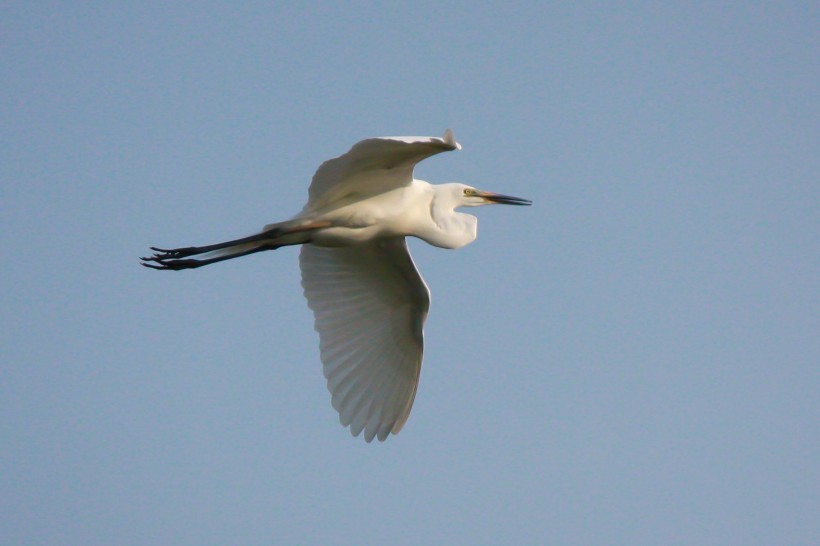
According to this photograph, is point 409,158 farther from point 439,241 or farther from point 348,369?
point 348,369

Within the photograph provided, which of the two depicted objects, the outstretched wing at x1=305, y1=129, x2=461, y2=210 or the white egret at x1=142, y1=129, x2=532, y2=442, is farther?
the white egret at x1=142, y1=129, x2=532, y2=442

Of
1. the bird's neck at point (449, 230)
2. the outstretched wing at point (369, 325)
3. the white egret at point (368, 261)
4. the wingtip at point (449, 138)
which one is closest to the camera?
the wingtip at point (449, 138)

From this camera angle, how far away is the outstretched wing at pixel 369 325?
9836mm

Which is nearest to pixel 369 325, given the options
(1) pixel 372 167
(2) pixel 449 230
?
(2) pixel 449 230

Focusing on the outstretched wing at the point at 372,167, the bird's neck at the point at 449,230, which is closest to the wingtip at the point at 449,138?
the outstretched wing at the point at 372,167

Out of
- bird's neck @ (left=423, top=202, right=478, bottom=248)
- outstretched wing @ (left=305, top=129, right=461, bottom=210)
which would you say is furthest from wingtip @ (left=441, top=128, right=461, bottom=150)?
bird's neck @ (left=423, top=202, right=478, bottom=248)

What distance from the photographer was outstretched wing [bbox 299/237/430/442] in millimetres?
9836

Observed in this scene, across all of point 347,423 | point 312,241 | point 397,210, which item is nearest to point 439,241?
point 397,210

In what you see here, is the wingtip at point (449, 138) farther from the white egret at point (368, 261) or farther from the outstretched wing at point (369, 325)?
the outstretched wing at point (369, 325)

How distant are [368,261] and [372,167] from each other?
1505 mm

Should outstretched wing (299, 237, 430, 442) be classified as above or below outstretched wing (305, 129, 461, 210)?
below

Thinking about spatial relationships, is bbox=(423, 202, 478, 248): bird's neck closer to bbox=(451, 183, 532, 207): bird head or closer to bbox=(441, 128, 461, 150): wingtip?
A: bbox=(451, 183, 532, 207): bird head

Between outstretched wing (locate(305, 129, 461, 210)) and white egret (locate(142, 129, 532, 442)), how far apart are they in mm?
11

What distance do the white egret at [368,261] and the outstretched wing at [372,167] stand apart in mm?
11
